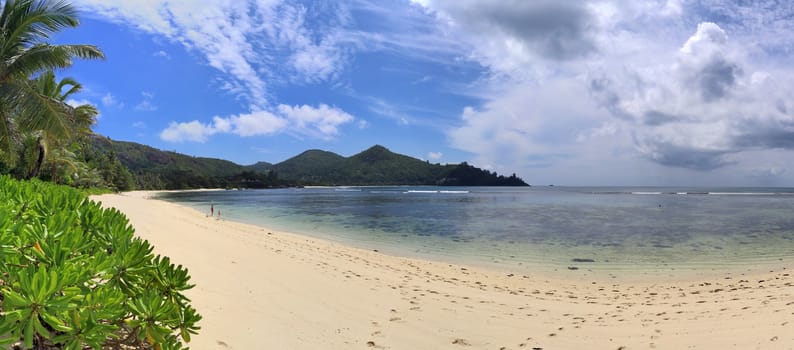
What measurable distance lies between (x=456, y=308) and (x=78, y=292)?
5946mm

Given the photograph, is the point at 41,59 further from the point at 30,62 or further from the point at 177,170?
the point at 177,170

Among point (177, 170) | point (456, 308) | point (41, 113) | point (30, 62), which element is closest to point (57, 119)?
point (41, 113)

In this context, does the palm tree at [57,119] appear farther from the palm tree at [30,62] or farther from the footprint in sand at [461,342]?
the footprint in sand at [461,342]

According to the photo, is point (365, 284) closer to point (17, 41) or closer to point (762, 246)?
point (17, 41)

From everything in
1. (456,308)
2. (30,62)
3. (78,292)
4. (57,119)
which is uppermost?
(30,62)

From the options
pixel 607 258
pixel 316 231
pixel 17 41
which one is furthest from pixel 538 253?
pixel 17 41

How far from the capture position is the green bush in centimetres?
180

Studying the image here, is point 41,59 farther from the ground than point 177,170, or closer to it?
Result: closer to it

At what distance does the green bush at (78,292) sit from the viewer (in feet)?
5.90

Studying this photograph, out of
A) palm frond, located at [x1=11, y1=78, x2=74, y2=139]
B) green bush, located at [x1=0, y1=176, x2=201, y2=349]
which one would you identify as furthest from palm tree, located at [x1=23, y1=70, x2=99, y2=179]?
green bush, located at [x1=0, y1=176, x2=201, y2=349]

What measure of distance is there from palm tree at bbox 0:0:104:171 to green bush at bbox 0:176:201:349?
10668 millimetres

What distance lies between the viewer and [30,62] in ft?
38.4

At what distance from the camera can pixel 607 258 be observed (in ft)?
46.6

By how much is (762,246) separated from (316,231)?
2051 centimetres
